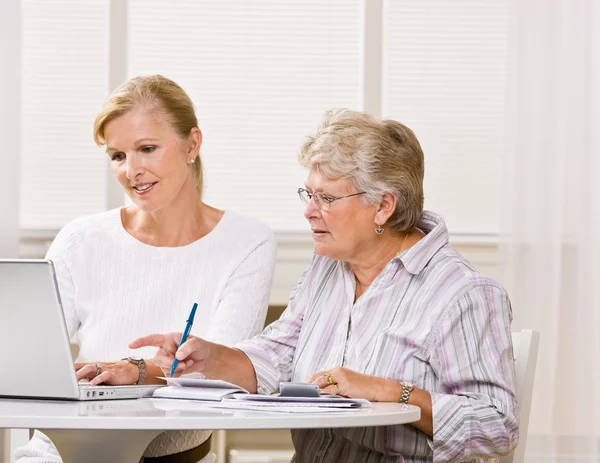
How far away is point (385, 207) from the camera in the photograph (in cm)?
192

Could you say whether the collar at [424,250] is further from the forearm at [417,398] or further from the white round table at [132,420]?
the white round table at [132,420]

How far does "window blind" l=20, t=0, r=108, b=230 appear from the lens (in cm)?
309

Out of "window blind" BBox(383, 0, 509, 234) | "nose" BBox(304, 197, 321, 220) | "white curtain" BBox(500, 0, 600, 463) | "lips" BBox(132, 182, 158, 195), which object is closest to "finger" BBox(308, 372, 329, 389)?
"nose" BBox(304, 197, 321, 220)

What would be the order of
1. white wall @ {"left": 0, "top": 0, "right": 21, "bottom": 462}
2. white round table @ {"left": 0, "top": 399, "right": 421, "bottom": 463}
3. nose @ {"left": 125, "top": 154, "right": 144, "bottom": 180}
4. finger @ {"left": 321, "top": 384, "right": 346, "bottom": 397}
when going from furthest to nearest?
white wall @ {"left": 0, "top": 0, "right": 21, "bottom": 462} < nose @ {"left": 125, "top": 154, "right": 144, "bottom": 180} < finger @ {"left": 321, "top": 384, "right": 346, "bottom": 397} < white round table @ {"left": 0, "top": 399, "right": 421, "bottom": 463}

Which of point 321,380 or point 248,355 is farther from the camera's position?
point 248,355

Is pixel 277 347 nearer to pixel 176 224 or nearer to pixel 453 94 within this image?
pixel 176 224

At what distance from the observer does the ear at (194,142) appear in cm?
246

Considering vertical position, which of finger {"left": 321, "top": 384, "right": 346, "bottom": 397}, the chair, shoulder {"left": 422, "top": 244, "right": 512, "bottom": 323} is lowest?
the chair

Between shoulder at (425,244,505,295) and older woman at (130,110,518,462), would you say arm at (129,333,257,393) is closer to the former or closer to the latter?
older woman at (130,110,518,462)

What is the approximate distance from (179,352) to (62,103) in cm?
166

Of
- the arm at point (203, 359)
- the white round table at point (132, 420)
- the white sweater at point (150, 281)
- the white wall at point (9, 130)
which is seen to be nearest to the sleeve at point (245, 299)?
the white sweater at point (150, 281)

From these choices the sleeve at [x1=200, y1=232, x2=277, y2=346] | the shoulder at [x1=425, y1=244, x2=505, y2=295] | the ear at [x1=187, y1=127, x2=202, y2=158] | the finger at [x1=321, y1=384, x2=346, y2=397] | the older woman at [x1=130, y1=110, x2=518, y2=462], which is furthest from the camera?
the ear at [x1=187, y1=127, x2=202, y2=158]

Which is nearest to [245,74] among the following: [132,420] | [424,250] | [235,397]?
[424,250]

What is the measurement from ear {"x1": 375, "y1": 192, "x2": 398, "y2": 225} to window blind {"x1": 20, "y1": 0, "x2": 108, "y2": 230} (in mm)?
1451
